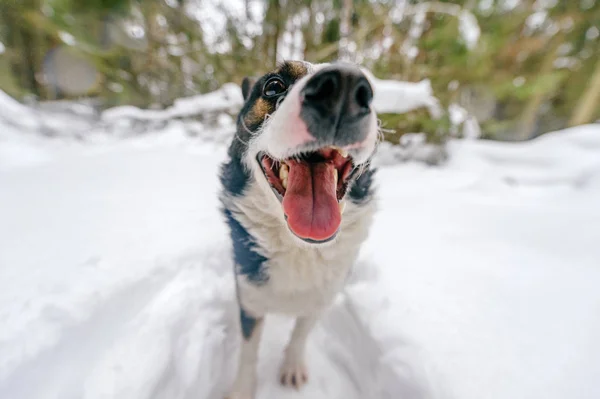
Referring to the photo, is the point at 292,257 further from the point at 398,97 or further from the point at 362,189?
the point at 398,97

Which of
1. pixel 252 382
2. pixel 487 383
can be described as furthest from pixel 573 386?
pixel 252 382

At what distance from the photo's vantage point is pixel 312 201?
77 centimetres

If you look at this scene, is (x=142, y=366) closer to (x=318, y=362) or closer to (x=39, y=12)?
(x=318, y=362)

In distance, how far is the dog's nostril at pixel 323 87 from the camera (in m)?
0.58

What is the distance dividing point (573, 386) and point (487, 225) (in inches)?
56.1

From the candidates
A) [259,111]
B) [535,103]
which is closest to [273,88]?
[259,111]

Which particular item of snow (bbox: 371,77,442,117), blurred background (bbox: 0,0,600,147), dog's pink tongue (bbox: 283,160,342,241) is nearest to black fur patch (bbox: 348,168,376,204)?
dog's pink tongue (bbox: 283,160,342,241)

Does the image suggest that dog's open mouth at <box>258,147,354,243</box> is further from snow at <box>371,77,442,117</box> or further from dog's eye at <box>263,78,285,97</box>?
snow at <box>371,77,442,117</box>

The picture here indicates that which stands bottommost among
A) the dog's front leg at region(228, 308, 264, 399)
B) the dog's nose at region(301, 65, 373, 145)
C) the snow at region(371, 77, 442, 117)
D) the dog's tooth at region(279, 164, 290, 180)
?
the dog's front leg at region(228, 308, 264, 399)

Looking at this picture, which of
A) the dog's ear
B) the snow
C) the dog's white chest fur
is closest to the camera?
the dog's white chest fur

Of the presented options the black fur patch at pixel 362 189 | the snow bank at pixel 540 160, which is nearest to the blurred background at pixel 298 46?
the snow bank at pixel 540 160

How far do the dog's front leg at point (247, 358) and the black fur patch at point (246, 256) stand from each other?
8.1 inches

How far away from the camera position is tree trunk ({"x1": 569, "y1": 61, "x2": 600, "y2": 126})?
608 cm

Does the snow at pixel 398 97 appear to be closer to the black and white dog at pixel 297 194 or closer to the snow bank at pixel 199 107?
the snow bank at pixel 199 107
